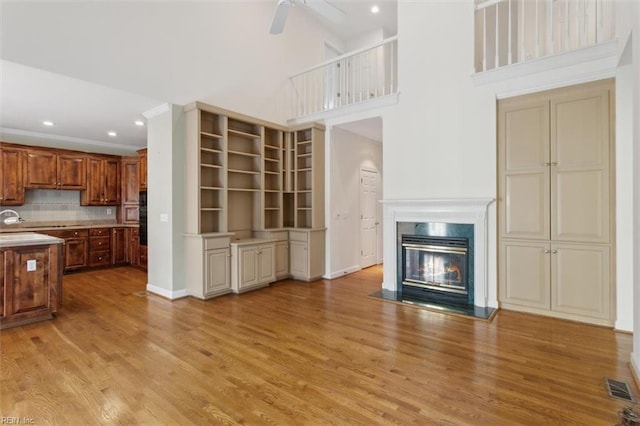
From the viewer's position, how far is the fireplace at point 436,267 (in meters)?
4.23

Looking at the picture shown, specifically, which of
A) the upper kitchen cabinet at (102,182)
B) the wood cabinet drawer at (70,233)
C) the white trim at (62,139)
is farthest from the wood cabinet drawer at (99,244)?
the white trim at (62,139)

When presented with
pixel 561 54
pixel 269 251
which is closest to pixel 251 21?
pixel 269 251

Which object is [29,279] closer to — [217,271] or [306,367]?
[217,271]

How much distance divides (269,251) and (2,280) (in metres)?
3.15

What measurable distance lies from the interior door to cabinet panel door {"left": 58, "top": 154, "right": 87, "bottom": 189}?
606 cm

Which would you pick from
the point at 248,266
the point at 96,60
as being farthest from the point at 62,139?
the point at 248,266

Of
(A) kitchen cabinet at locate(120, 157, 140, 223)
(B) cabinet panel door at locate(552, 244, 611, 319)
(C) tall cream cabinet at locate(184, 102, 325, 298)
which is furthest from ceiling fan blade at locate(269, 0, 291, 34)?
(A) kitchen cabinet at locate(120, 157, 140, 223)

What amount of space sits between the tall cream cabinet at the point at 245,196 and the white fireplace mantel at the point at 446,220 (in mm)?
1366

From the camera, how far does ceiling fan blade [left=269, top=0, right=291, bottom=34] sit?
3389 mm

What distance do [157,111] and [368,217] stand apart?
4.44 meters

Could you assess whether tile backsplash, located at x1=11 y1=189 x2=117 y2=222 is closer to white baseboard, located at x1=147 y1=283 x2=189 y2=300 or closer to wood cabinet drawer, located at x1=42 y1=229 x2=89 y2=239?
wood cabinet drawer, located at x1=42 y1=229 x2=89 y2=239

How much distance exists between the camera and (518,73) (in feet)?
12.4

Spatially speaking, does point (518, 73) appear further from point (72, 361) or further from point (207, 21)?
point (72, 361)

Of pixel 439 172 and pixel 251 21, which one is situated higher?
pixel 251 21
